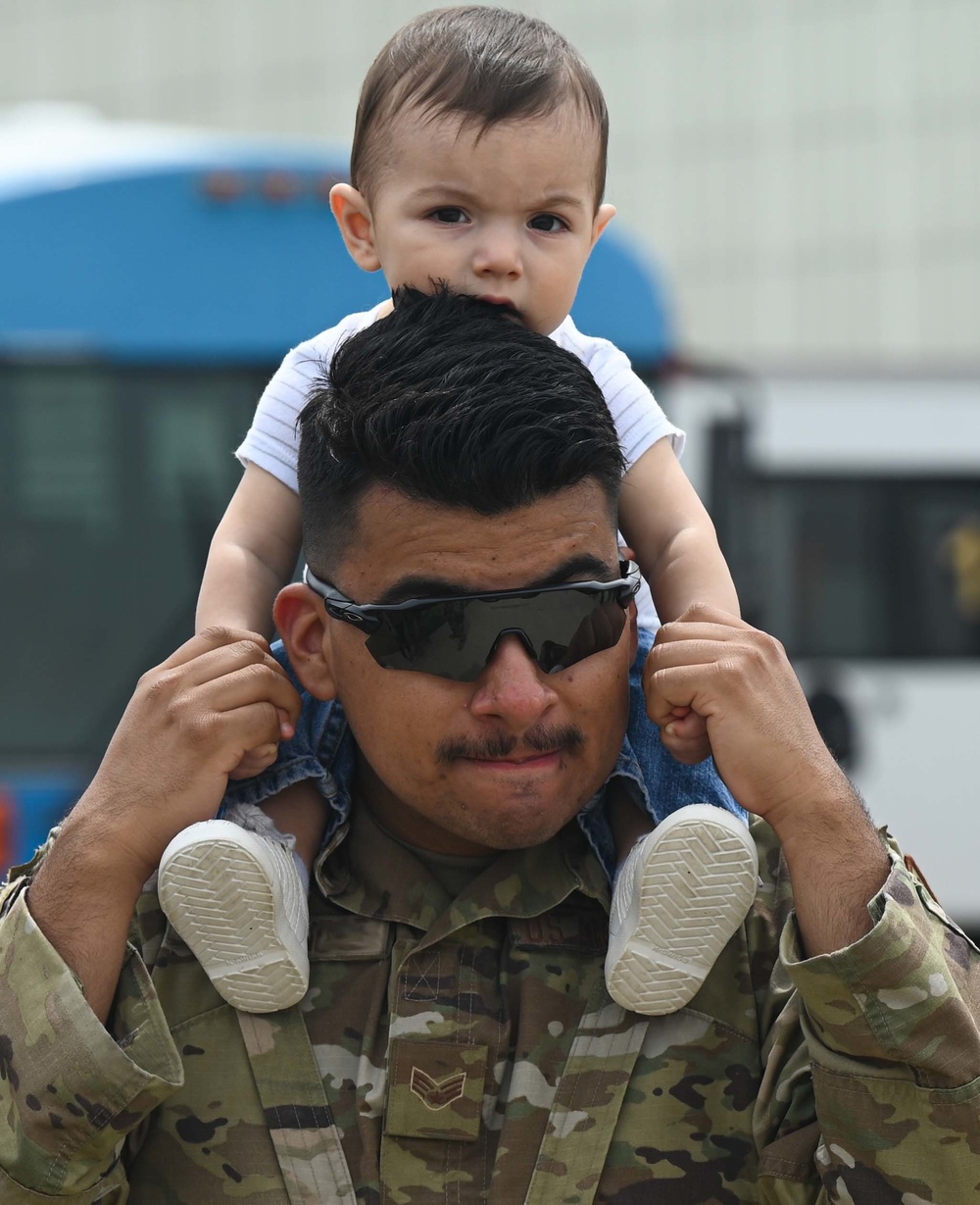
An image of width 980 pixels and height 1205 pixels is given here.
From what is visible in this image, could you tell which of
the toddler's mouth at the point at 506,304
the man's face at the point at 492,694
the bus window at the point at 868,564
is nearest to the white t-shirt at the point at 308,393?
the toddler's mouth at the point at 506,304

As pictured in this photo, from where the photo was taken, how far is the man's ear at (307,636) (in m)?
2.52

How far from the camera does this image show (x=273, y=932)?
2.28 meters

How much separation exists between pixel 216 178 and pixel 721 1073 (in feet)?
15.1

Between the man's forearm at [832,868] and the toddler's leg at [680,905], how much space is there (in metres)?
0.07

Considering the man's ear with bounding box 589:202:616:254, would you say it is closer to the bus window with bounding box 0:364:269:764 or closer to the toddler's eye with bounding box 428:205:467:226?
the toddler's eye with bounding box 428:205:467:226

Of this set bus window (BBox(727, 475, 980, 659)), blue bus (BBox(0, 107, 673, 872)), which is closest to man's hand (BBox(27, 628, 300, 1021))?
blue bus (BBox(0, 107, 673, 872))

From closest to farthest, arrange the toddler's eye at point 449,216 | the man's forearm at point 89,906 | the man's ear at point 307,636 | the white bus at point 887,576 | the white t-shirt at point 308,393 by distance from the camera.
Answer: the man's forearm at point 89,906 < the man's ear at point 307,636 < the toddler's eye at point 449,216 < the white t-shirt at point 308,393 < the white bus at point 887,576

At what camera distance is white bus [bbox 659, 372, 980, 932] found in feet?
29.1

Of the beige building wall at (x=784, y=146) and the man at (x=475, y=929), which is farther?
the beige building wall at (x=784, y=146)

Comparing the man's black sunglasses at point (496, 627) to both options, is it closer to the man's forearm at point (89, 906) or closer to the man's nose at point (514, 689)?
the man's nose at point (514, 689)

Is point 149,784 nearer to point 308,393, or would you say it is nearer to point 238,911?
point 238,911

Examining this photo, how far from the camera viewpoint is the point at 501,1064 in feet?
7.67

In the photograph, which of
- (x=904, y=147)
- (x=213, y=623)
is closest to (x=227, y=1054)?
(x=213, y=623)

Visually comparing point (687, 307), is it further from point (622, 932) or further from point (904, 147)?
point (622, 932)
